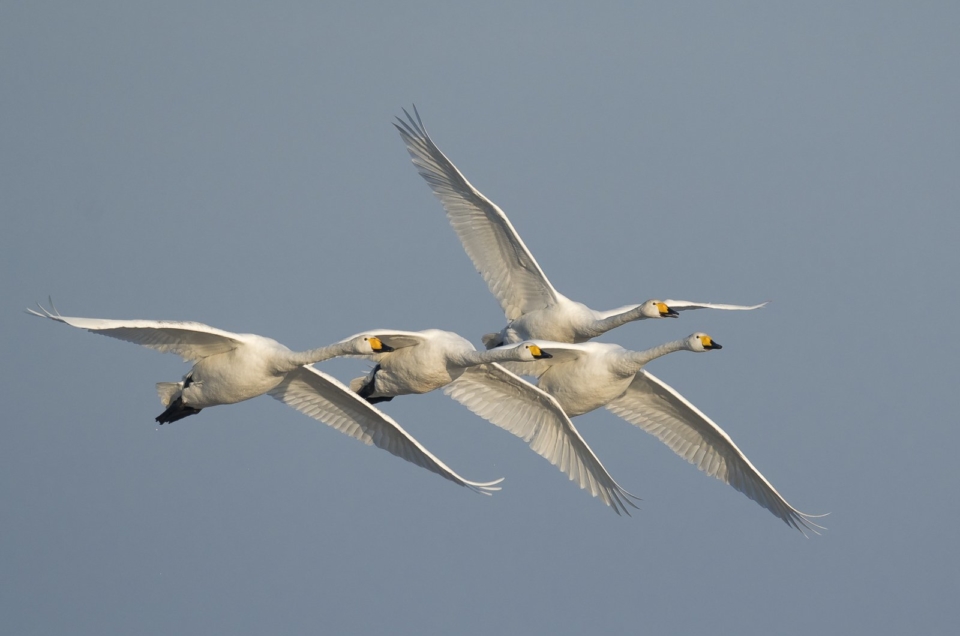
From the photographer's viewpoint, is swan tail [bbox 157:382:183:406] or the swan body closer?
the swan body

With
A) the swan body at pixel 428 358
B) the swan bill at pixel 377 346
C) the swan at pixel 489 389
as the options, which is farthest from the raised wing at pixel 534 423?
the swan bill at pixel 377 346

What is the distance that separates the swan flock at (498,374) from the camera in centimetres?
2580

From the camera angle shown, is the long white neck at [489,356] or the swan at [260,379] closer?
the swan at [260,379]

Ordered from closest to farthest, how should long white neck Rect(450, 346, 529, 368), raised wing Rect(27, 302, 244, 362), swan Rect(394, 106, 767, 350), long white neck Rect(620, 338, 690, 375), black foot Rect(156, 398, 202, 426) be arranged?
1. raised wing Rect(27, 302, 244, 362)
2. long white neck Rect(450, 346, 529, 368)
3. black foot Rect(156, 398, 202, 426)
4. long white neck Rect(620, 338, 690, 375)
5. swan Rect(394, 106, 767, 350)

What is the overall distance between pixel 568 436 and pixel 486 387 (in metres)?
1.61

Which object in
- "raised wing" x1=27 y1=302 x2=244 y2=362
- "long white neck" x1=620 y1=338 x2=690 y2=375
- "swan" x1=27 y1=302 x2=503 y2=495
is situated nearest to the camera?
"raised wing" x1=27 y1=302 x2=244 y2=362

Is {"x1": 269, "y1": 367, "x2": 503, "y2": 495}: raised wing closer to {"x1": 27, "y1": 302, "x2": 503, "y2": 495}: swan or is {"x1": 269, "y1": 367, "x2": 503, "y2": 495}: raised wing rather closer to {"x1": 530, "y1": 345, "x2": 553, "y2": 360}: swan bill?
{"x1": 27, "y1": 302, "x2": 503, "y2": 495}: swan

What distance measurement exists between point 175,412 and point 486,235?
6.20m

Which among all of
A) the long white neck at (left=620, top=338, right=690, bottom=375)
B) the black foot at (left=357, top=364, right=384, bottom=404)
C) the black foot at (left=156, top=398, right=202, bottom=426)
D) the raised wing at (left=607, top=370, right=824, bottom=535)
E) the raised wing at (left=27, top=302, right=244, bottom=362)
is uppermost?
the raised wing at (left=27, top=302, right=244, bottom=362)

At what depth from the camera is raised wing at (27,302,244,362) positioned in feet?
76.1

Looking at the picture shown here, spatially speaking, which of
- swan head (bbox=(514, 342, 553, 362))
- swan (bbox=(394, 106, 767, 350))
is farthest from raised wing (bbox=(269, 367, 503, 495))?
swan (bbox=(394, 106, 767, 350))

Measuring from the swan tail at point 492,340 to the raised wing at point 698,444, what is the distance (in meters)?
2.38

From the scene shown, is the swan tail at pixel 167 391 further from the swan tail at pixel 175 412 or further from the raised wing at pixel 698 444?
the raised wing at pixel 698 444

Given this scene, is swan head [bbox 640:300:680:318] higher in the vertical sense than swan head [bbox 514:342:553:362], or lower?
higher
